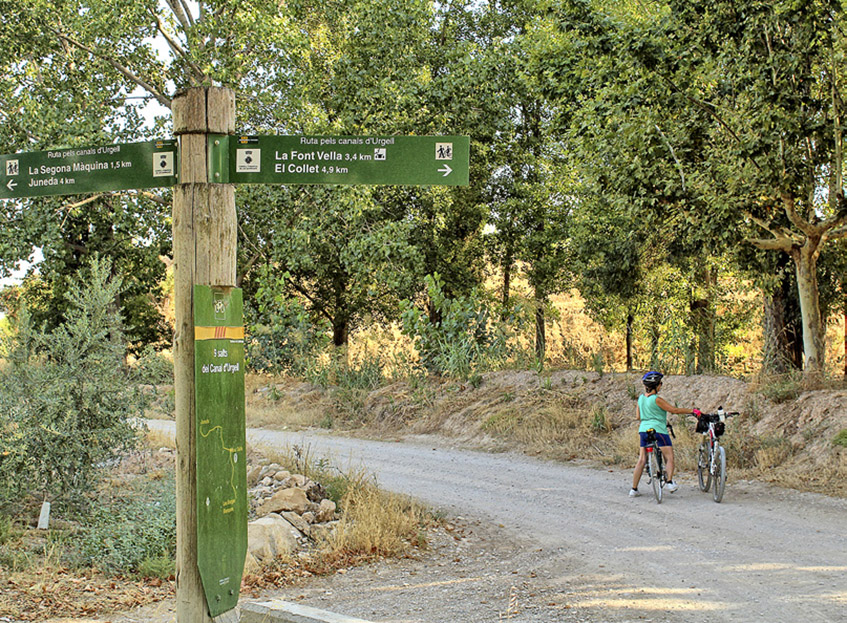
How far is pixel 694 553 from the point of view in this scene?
7500 millimetres

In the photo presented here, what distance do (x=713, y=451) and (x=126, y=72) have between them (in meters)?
20.4

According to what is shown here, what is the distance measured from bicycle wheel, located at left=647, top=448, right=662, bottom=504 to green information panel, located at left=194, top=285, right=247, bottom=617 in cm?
640

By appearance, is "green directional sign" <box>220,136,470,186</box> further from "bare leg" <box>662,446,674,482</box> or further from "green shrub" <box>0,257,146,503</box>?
"bare leg" <box>662,446,674,482</box>

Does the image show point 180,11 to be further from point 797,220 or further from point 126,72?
point 797,220

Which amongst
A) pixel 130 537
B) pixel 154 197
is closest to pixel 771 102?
pixel 130 537

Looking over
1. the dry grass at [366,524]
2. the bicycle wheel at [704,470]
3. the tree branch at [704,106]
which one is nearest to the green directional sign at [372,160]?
the dry grass at [366,524]

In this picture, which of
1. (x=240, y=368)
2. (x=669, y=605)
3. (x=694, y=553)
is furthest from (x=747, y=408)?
(x=240, y=368)

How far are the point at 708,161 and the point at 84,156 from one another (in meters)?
10.2

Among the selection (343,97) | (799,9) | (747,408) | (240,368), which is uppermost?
(343,97)

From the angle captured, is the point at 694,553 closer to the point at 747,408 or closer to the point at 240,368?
the point at 240,368

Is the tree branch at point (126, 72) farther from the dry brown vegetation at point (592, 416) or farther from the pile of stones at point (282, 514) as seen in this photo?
the pile of stones at point (282, 514)

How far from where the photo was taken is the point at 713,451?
32.4 feet

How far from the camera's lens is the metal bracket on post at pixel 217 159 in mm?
4492

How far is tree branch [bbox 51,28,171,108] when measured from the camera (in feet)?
76.5
